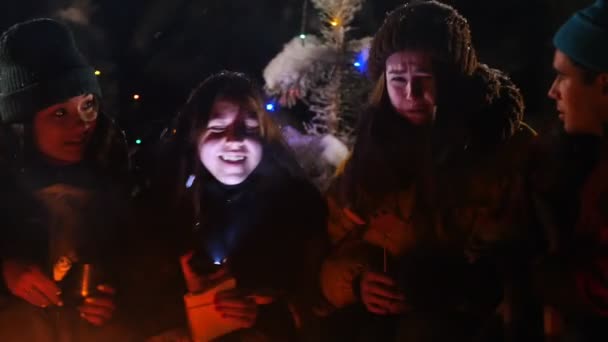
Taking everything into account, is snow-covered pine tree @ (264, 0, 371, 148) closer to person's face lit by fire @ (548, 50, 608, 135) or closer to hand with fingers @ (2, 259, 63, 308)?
person's face lit by fire @ (548, 50, 608, 135)

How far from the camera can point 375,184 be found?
237 centimetres

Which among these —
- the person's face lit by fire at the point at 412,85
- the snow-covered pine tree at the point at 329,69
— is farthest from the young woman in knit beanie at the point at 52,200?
the person's face lit by fire at the point at 412,85

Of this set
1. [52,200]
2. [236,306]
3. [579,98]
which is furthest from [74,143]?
[579,98]

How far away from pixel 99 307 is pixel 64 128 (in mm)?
647

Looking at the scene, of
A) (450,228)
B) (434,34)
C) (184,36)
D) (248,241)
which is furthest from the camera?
Answer: (184,36)

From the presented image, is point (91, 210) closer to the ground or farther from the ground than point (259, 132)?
closer to the ground

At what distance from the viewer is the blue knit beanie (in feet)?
6.74

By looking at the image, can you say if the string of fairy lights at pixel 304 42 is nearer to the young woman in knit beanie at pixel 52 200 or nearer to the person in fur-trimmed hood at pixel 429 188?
the young woman in knit beanie at pixel 52 200

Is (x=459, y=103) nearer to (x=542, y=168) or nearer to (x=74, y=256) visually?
(x=542, y=168)

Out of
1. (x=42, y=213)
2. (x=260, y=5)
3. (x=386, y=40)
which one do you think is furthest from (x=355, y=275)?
Result: (x=260, y=5)

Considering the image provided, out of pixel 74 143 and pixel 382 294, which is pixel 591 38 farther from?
pixel 74 143

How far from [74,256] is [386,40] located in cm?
134

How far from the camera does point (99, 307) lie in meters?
2.43

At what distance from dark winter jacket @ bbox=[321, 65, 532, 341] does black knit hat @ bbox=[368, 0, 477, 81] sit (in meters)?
0.11
